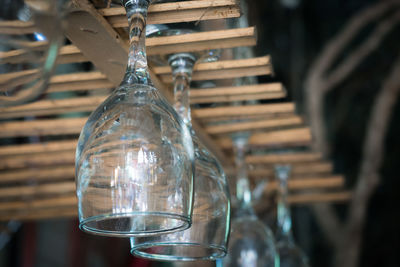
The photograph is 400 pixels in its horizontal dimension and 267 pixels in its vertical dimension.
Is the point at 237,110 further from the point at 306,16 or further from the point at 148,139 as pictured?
the point at 306,16

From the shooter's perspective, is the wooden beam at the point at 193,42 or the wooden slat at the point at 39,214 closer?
the wooden beam at the point at 193,42

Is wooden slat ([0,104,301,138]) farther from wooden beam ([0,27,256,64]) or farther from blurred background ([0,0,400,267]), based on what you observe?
blurred background ([0,0,400,267])

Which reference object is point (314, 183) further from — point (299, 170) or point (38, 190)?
point (38, 190)

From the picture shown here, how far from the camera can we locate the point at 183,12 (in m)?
0.61

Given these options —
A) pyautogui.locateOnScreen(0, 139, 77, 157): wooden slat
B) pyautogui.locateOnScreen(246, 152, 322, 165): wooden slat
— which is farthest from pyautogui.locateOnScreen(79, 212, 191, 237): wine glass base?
pyautogui.locateOnScreen(246, 152, 322, 165): wooden slat

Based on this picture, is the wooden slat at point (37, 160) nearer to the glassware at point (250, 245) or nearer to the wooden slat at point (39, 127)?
the wooden slat at point (39, 127)

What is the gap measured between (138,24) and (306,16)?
2.60m

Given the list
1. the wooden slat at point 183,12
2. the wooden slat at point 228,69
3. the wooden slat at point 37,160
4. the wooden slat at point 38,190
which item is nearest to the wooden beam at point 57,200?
the wooden slat at point 38,190

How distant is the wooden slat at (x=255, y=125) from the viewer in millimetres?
962

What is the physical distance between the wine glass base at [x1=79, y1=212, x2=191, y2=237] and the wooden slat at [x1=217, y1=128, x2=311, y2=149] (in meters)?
0.51

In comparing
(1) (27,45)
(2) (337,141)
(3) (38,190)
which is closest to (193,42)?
(1) (27,45)

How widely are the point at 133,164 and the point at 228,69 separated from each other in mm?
294

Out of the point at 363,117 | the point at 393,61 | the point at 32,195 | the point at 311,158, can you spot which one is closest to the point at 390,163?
the point at 363,117

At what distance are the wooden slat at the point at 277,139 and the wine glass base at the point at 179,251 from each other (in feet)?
1.33
